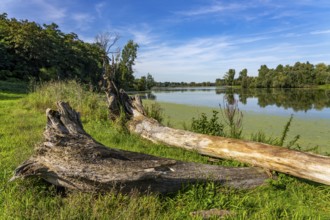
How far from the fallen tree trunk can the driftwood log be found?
1.07 ft

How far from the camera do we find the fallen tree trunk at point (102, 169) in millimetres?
2775

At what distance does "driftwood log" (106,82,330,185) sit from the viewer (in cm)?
328

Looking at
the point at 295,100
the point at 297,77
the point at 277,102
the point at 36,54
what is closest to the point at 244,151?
the point at 277,102

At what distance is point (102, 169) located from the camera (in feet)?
9.34

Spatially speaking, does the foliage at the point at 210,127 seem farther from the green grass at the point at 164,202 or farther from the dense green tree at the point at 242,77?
the dense green tree at the point at 242,77

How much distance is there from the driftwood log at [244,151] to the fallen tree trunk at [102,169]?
328mm

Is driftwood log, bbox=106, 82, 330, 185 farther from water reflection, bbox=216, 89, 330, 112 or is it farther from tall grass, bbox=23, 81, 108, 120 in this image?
tall grass, bbox=23, 81, 108, 120

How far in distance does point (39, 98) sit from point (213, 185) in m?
10.3

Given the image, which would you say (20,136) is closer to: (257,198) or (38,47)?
(257,198)

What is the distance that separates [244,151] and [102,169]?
2401 millimetres

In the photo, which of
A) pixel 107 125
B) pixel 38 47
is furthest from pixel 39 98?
pixel 38 47

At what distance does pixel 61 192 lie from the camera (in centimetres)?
285

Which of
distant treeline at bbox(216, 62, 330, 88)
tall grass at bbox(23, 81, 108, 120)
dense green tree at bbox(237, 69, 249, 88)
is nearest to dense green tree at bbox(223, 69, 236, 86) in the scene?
dense green tree at bbox(237, 69, 249, 88)

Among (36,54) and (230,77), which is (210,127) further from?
(230,77)
